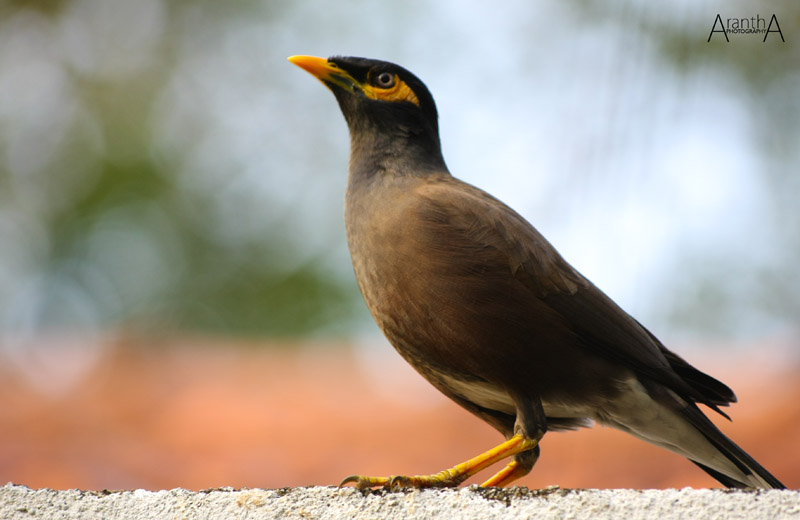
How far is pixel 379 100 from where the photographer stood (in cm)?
305

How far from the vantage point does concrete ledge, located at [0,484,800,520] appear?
162 centimetres

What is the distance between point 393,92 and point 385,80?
53 mm

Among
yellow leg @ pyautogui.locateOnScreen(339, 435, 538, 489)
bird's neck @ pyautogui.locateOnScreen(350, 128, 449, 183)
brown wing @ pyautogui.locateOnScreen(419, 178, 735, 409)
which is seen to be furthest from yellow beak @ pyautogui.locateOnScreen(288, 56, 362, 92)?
yellow leg @ pyautogui.locateOnScreen(339, 435, 538, 489)

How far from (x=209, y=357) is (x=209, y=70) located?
19.6 ft

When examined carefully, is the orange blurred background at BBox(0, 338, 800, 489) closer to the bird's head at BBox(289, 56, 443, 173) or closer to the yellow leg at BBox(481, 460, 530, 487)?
the yellow leg at BBox(481, 460, 530, 487)

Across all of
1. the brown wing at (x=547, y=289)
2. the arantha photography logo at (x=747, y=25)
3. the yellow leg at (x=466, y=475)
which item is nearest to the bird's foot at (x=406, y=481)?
the yellow leg at (x=466, y=475)

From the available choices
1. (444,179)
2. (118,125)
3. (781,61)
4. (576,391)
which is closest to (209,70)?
(118,125)

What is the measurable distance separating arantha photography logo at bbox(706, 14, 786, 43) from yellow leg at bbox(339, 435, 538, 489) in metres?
4.57

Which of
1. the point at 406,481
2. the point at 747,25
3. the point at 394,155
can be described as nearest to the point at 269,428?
the point at 394,155

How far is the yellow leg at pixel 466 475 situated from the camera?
6.49 feet

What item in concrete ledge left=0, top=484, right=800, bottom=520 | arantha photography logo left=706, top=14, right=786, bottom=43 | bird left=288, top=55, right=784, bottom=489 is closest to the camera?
concrete ledge left=0, top=484, right=800, bottom=520

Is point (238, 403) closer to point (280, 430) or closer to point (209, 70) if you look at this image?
point (280, 430)

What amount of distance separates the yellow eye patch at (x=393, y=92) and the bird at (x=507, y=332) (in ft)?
0.98

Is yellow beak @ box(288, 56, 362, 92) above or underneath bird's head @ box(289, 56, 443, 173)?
above
